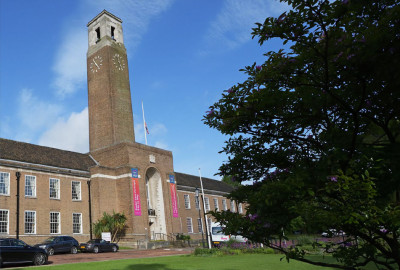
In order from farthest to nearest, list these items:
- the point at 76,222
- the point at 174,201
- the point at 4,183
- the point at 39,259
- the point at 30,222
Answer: the point at 174,201 → the point at 76,222 → the point at 30,222 → the point at 4,183 → the point at 39,259

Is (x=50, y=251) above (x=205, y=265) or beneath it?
above

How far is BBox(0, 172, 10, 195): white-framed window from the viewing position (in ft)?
99.7

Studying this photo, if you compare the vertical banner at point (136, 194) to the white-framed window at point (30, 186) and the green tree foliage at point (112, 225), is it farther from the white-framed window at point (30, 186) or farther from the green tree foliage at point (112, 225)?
the white-framed window at point (30, 186)

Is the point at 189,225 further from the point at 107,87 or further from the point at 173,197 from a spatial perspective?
the point at 107,87

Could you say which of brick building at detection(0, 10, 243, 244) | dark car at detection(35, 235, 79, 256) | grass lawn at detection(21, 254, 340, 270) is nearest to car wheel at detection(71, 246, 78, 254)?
dark car at detection(35, 235, 79, 256)

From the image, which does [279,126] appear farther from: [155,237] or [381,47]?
[155,237]

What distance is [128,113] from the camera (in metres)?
44.9

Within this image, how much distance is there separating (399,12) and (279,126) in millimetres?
2108

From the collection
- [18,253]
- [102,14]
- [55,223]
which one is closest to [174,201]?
[55,223]

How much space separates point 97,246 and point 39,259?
11045 mm

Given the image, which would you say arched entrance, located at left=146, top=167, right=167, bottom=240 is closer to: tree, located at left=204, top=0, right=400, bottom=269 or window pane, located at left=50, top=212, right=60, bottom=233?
window pane, located at left=50, top=212, right=60, bottom=233

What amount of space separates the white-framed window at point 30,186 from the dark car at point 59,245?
6.91 m

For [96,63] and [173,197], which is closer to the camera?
[173,197]

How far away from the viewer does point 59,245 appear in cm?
2666
